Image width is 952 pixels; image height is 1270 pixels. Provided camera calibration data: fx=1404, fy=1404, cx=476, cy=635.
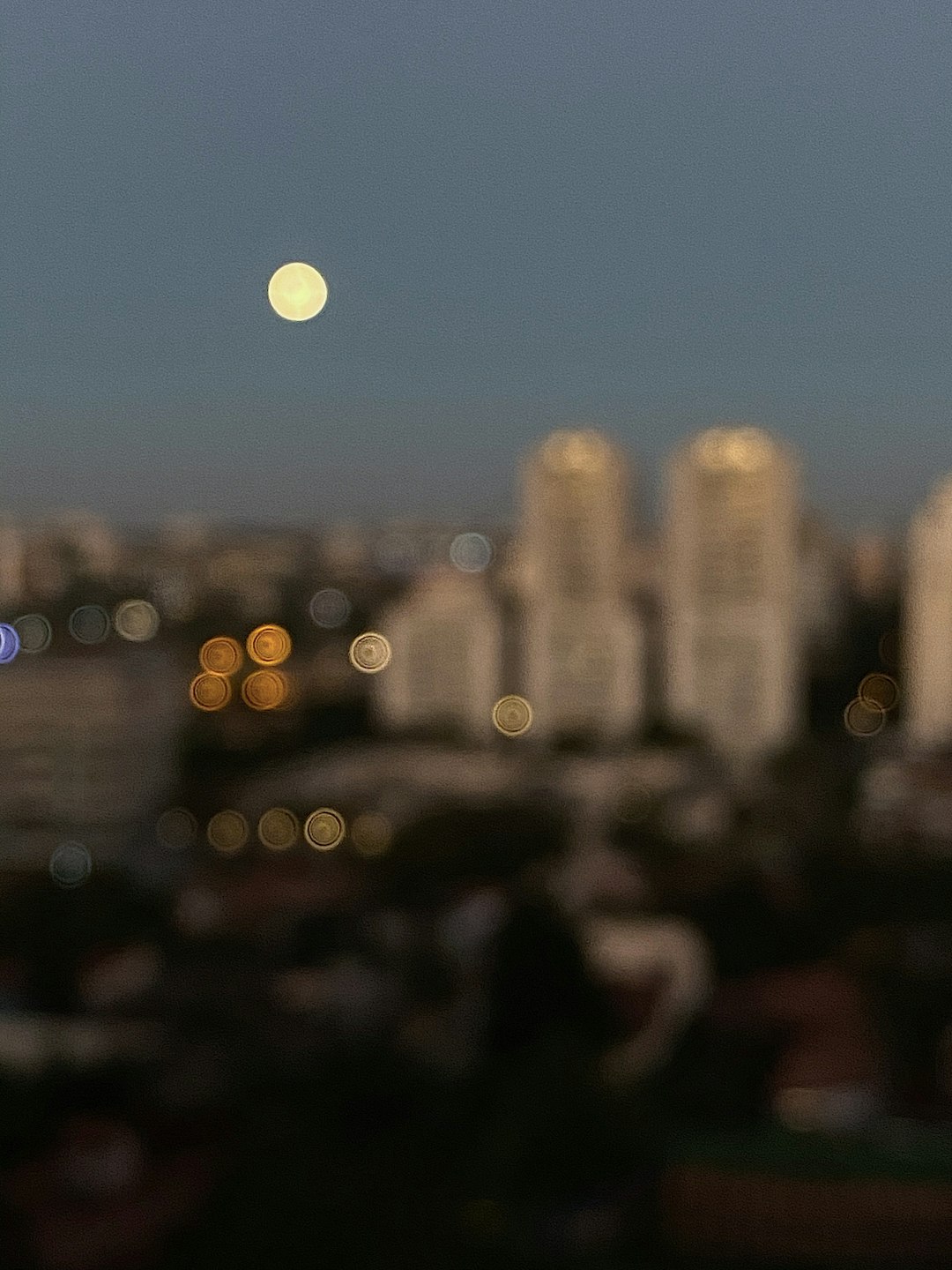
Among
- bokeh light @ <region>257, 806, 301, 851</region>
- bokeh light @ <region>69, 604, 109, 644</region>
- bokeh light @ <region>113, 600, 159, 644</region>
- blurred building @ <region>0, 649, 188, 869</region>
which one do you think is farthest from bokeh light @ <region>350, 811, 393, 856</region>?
bokeh light @ <region>113, 600, 159, 644</region>

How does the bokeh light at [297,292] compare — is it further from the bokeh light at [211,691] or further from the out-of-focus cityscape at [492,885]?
the bokeh light at [211,691]

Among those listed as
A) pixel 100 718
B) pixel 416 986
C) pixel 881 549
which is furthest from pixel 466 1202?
pixel 881 549

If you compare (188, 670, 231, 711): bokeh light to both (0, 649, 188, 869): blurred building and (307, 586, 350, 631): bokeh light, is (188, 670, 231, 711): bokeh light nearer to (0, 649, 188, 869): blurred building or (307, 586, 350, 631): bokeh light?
(307, 586, 350, 631): bokeh light

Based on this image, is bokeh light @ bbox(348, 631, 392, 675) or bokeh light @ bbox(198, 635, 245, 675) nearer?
bokeh light @ bbox(348, 631, 392, 675)

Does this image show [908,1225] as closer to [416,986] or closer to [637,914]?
[416,986]

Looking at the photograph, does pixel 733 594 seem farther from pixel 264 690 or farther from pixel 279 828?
pixel 264 690

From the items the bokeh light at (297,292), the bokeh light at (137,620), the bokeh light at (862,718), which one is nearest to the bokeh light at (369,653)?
the bokeh light at (137,620)

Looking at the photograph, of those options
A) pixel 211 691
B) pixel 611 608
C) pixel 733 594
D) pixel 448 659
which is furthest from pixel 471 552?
pixel 211 691
